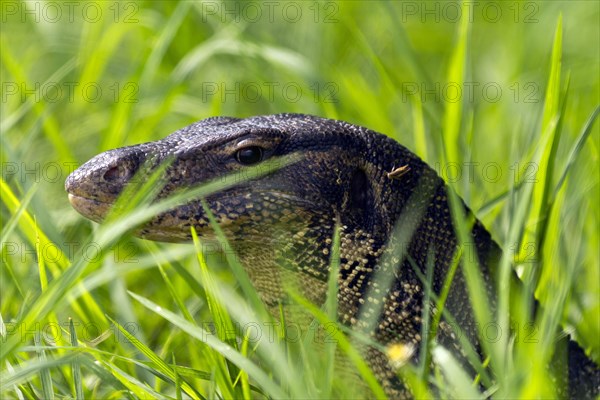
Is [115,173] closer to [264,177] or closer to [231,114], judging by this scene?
[264,177]

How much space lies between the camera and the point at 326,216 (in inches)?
130

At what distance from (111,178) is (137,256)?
4.60 ft

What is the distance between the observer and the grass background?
3.11 metres

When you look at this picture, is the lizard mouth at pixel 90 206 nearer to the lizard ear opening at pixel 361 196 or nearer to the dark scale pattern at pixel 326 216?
the dark scale pattern at pixel 326 216

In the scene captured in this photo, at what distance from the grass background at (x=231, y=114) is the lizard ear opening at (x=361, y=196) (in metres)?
0.47

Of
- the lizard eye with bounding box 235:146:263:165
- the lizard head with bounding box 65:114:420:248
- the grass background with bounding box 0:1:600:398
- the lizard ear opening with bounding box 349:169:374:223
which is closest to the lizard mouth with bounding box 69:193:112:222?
the lizard head with bounding box 65:114:420:248

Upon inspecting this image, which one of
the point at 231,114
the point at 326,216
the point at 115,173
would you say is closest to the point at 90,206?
the point at 115,173

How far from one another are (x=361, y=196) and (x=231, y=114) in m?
2.29

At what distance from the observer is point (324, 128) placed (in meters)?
3.38

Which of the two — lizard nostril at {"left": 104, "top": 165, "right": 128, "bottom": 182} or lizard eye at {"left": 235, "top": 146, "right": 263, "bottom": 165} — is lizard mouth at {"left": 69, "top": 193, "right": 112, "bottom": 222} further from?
lizard eye at {"left": 235, "top": 146, "right": 263, "bottom": 165}

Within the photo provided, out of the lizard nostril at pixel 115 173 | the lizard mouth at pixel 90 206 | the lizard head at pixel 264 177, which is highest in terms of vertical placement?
the lizard head at pixel 264 177

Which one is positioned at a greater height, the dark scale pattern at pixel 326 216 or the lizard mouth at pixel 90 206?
the dark scale pattern at pixel 326 216

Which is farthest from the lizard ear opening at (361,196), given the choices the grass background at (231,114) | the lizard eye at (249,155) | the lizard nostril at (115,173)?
the lizard nostril at (115,173)

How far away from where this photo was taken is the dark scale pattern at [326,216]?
10.7 ft
